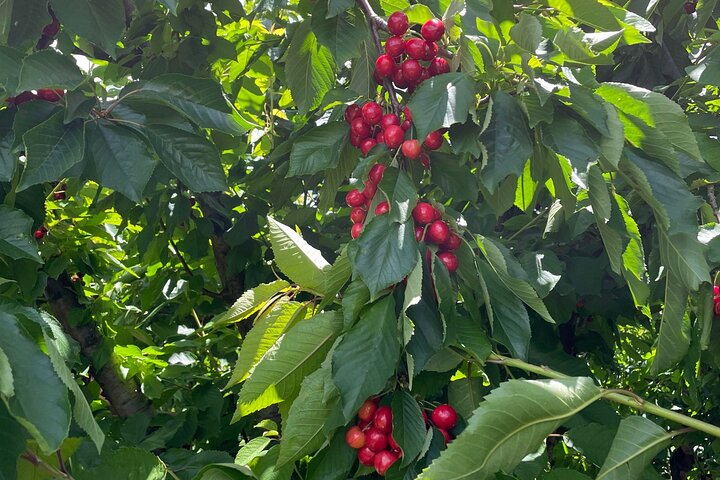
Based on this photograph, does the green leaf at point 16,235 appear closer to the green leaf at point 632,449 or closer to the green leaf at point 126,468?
the green leaf at point 126,468

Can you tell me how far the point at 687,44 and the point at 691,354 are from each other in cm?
114

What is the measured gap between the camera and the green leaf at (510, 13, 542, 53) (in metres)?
1.12

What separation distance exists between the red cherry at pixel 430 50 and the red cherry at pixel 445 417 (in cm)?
58

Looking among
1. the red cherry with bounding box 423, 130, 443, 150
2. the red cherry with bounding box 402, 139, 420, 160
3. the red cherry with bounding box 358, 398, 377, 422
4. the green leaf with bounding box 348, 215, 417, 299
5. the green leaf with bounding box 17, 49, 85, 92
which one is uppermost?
the green leaf with bounding box 17, 49, 85, 92

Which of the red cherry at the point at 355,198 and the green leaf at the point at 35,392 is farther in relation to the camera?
the red cherry at the point at 355,198

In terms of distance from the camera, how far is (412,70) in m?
1.29

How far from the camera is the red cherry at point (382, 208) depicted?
117cm

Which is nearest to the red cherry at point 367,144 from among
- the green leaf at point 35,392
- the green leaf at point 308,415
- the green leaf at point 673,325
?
the green leaf at point 308,415

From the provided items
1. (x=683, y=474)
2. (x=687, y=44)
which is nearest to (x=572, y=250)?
(x=687, y=44)

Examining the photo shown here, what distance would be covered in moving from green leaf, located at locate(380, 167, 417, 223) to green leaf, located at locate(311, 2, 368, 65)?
315 millimetres

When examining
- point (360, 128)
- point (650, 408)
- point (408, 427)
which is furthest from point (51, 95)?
point (650, 408)

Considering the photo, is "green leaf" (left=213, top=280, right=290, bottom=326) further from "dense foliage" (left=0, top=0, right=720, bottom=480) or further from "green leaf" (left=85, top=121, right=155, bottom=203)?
"green leaf" (left=85, top=121, right=155, bottom=203)

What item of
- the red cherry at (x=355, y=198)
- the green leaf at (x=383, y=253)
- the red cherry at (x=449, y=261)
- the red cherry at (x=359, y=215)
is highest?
the green leaf at (x=383, y=253)

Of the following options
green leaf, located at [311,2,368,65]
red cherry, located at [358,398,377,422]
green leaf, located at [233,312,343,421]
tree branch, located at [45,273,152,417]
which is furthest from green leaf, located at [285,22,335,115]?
tree branch, located at [45,273,152,417]
